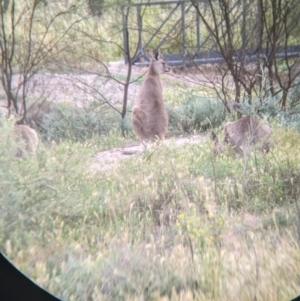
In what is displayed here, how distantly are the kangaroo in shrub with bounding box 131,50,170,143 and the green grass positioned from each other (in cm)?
15

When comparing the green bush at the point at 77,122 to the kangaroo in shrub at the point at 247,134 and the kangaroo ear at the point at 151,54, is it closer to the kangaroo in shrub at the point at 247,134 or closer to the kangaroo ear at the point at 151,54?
the kangaroo ear at the point at 151,54

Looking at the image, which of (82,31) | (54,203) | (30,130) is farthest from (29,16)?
(54,203)

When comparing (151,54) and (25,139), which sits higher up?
(151,54)

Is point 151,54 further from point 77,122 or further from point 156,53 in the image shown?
point 77,122

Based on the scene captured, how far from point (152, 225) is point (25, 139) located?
63cm

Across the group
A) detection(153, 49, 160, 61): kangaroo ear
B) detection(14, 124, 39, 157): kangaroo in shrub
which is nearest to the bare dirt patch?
detection(14, 124, 39, 157): kangaroo in shrub

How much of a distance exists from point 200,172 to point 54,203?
595mm

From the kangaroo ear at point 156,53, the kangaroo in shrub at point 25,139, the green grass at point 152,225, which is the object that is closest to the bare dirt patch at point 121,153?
the green grass at point 152,225

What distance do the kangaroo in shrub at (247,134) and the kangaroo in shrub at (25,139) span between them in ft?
2.47

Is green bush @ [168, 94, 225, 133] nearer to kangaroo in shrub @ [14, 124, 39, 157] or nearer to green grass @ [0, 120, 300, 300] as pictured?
green grass @ [0, 120, 300, 300]

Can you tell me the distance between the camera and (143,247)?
1927 mm

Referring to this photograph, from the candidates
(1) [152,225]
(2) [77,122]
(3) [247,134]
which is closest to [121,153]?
(2) [77,122]

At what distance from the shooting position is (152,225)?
1954 mm

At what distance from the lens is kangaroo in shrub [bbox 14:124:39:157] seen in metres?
2.04
